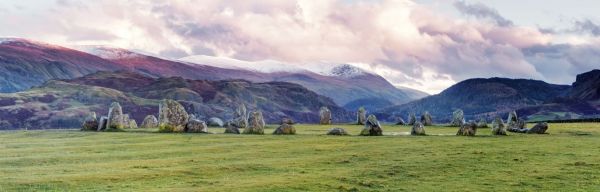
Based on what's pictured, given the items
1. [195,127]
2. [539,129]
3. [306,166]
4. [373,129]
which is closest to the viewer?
[306,166]

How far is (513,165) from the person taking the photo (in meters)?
40.5

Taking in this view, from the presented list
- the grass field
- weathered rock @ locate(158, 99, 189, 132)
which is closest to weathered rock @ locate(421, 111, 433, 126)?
weathered rock @ locate(158, 99, 189, 132)

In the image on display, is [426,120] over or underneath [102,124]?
over

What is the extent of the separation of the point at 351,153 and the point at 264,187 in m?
17.1

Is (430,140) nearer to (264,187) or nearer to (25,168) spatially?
(264,187)

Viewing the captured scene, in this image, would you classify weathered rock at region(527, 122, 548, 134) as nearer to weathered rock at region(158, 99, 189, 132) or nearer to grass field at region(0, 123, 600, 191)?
grass field at region(0, 123, 600, 191)

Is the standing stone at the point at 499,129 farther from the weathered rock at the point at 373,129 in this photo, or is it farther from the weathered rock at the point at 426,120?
the weathered rock at the point at 426,120

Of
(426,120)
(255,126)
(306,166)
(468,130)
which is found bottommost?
(306,166)

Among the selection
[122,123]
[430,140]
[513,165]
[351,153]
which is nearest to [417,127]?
[430,140]

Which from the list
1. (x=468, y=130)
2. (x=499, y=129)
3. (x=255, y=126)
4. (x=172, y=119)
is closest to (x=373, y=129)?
(x=468, y=130)

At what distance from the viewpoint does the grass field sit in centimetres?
3297

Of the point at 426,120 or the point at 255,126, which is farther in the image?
the point at 426,120

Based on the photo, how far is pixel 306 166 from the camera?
40.2 meters

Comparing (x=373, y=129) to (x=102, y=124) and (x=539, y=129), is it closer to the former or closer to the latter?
(x=539, y=129)
